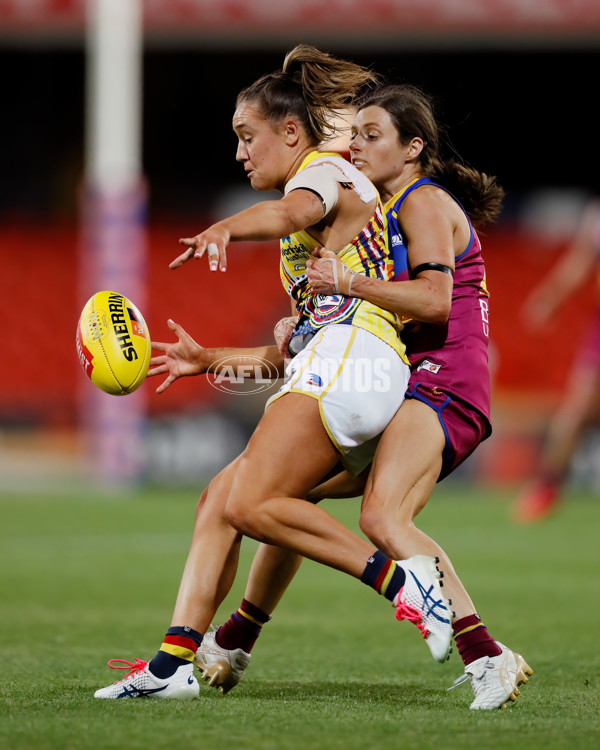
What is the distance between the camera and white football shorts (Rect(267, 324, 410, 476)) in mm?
4043

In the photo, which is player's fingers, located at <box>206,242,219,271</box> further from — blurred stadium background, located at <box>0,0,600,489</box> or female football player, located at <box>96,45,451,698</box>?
blurred stadium background, located at <box>0,0,600,489</box>

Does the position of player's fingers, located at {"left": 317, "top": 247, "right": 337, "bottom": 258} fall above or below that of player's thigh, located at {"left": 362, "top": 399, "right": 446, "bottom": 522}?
above

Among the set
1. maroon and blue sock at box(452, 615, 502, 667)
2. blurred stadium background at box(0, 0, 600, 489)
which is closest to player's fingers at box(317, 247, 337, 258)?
maroon and blue sock at box(452, 615, 502, 667)

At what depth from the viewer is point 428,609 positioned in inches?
152

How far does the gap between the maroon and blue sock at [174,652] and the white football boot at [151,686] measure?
2 centimetres

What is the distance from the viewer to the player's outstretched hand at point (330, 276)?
13.3ft

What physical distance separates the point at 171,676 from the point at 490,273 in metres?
16.9

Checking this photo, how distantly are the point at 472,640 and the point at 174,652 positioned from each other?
1.02m

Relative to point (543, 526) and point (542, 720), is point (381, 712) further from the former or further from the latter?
point (543, 526)

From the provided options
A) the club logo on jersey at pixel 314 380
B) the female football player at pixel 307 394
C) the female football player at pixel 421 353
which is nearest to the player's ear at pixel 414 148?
the female football player at pixel 421 353

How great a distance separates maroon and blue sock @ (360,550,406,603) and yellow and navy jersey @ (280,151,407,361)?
758 mm

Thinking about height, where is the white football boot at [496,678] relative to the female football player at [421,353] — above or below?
below

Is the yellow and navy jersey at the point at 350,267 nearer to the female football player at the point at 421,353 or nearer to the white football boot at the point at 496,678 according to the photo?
the female football player at the point at 421,353

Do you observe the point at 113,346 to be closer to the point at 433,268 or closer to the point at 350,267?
the point at 350,267
